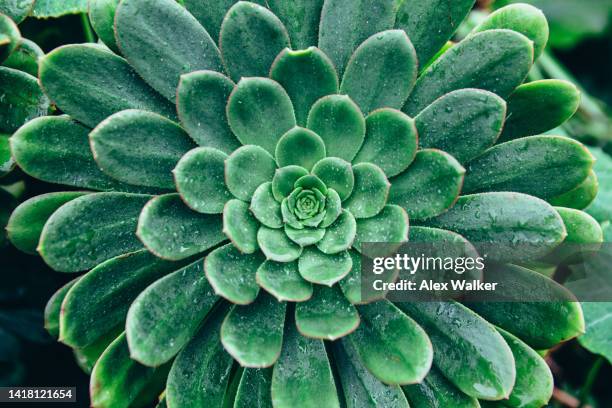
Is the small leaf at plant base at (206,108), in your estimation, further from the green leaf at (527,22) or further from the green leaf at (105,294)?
the green leaf at (527,22)

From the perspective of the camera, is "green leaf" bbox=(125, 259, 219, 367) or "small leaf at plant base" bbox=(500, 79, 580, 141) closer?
"green leaf" bbox=(125, 259, 219, 367)

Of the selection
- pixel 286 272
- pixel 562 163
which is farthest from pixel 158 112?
pixel 562 163

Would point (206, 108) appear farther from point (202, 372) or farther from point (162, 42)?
point (202, 372)

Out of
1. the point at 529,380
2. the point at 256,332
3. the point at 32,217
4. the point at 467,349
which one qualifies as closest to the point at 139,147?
the point at 32,217

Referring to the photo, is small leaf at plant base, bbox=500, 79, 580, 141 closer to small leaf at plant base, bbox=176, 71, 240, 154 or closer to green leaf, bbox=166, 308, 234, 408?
small leaf at plant base, bbox=176, 71, 240, 154

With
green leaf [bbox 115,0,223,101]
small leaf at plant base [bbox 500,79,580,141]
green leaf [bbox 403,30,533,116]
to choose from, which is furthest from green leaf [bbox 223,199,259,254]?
small leaf at plant base [bbox 500,79,580,141]

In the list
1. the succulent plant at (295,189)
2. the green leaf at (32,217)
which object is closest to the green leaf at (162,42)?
the succulent plant at (295,189)

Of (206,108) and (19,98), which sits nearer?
(206,108)
